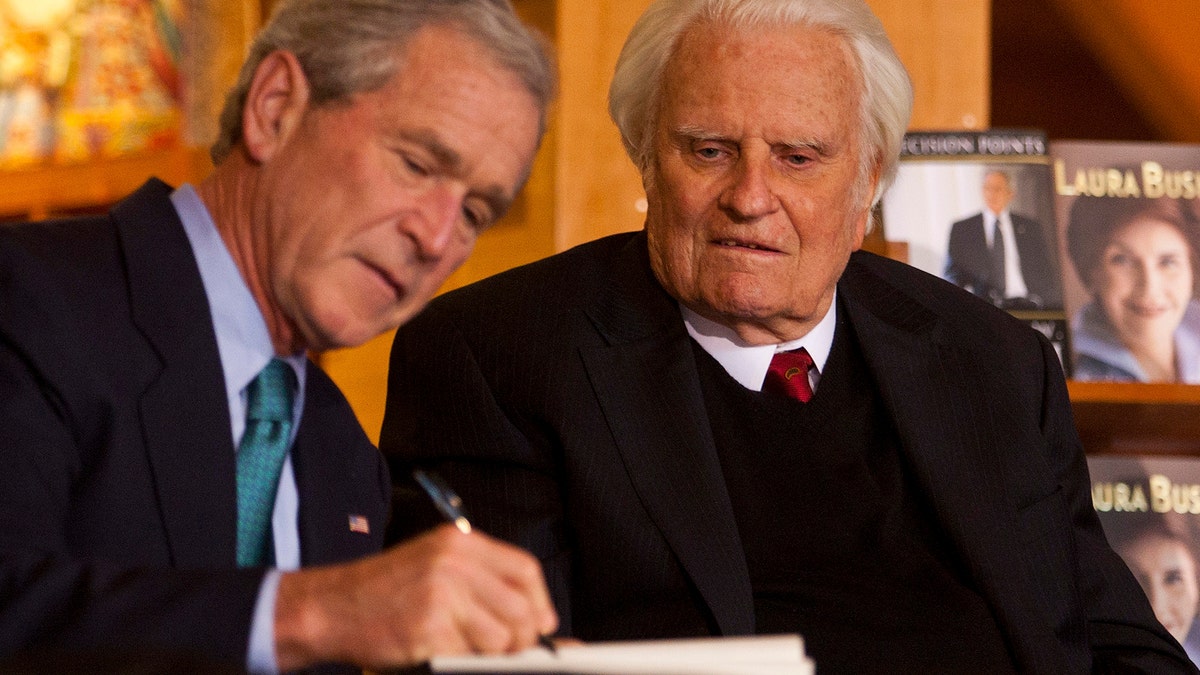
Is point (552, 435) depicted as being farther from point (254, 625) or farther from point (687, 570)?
point (254, 625)

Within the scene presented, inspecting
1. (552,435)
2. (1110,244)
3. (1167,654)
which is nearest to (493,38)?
(552,435)

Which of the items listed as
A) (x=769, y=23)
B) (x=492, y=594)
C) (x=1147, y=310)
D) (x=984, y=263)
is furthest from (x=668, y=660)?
(x=1147, y=310)

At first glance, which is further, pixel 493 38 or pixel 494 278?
pixel 494 278

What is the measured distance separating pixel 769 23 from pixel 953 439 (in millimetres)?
598

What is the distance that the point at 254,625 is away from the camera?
947mm

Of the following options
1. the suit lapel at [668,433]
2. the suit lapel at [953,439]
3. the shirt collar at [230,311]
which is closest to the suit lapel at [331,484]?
the shirt collar at [230,311]

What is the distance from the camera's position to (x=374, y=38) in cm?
116

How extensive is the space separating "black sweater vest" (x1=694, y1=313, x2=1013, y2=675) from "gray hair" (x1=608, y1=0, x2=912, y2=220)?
321 millimetres

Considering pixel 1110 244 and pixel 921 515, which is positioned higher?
pixel 1110 244

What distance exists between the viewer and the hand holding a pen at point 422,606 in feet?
2.99

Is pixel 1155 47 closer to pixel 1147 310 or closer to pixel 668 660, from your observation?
pixel 1147 310

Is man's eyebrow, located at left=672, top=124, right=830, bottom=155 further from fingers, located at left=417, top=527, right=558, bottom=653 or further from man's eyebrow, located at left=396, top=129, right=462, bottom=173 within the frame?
fingers, located at left=417, top=527, right=558, bottom=653

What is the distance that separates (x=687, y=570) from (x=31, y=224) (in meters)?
0.81

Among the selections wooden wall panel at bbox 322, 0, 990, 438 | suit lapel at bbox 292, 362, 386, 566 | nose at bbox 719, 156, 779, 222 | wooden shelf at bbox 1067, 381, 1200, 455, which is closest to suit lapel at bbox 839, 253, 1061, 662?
nose at bbox 719, 156, 779, 222
